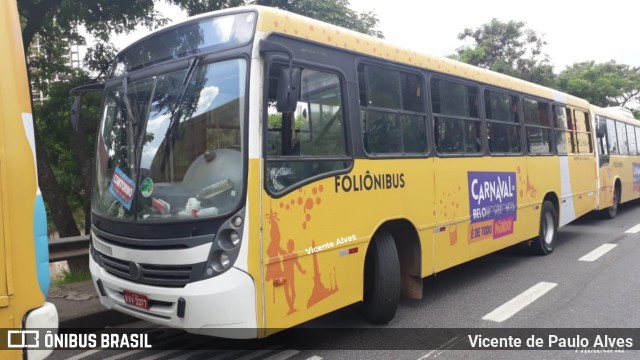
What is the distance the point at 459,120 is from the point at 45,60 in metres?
8.98

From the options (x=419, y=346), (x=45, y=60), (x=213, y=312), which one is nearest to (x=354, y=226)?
(x=419, y=346)

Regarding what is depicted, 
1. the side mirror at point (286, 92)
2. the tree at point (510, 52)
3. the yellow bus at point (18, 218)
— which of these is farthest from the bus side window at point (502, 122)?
the tree at point (510, 52)

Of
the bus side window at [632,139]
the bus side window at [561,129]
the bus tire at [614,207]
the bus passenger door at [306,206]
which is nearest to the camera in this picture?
the bus passenger door at [306,206]

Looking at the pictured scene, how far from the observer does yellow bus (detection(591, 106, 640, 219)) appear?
11.6 meters

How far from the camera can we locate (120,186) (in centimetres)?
404

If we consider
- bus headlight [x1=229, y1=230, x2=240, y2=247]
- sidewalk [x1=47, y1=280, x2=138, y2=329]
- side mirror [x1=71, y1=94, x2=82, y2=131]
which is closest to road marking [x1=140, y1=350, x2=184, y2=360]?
sidewalk [x1=47, y1=280, x2=138, y2=329]

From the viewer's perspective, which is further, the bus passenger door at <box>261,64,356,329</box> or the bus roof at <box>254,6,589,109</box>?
the bus roof at <box>254,6,589,109</box>

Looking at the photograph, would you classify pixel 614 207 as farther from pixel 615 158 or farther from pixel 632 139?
Answer: pixel 632 139

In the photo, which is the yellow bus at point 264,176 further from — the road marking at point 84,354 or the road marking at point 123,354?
the road marking at point 84,354

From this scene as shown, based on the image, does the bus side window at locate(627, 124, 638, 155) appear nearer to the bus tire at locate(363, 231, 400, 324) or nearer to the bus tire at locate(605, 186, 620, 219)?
the bus tire at locate(605, 186, 620, 219)

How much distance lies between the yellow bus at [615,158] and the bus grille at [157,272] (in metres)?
10.4

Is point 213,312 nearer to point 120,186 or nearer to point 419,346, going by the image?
point 120,186

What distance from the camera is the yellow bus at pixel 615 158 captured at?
38.0 ft

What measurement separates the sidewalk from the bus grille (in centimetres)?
125
